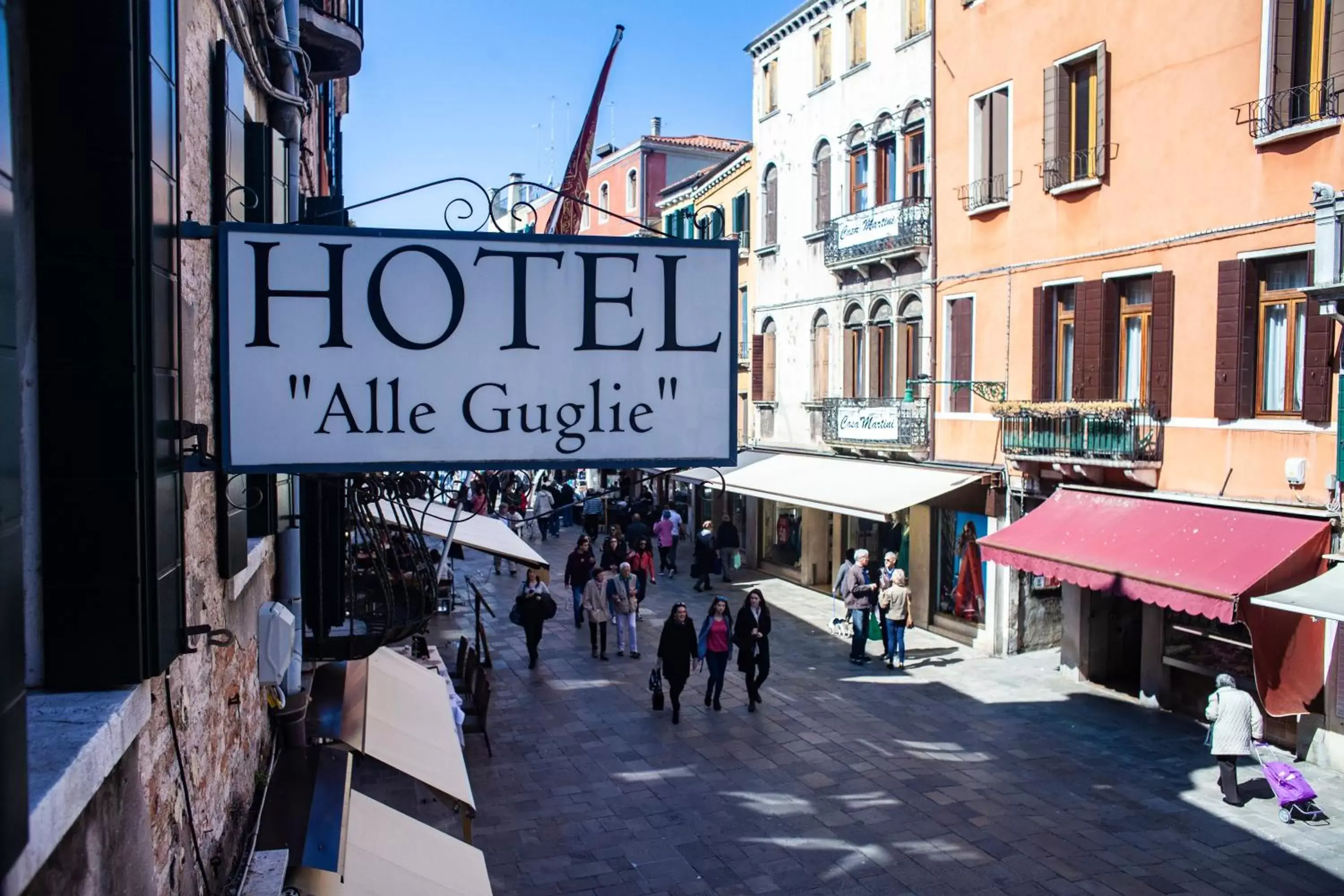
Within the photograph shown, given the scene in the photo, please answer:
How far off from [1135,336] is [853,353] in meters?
7.70

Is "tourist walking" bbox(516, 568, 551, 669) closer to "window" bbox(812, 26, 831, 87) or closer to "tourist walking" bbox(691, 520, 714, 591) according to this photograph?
"tourist walking" bbox(691, 520, 714, 591)

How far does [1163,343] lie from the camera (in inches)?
555

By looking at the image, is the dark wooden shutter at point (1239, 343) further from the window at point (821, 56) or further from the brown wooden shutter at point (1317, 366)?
the window at point (821, 56)

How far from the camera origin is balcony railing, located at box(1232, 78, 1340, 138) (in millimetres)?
11758

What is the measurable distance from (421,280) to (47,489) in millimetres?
1445

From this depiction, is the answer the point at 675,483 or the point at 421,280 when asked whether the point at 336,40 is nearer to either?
the point at 421,280

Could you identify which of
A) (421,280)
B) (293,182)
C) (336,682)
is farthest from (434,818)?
(421,280)

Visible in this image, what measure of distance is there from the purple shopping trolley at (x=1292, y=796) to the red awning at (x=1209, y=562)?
1402mm

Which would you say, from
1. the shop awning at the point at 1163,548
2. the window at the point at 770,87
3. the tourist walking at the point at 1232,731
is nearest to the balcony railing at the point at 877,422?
the shop awning at the point at 1163,548

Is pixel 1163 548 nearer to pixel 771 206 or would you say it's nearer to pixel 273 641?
pixel 273 641

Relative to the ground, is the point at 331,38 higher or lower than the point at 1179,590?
higher

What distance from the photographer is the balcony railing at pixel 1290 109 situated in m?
11.8

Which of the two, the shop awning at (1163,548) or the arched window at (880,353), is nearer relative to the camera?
the shop awning at (1163,548)

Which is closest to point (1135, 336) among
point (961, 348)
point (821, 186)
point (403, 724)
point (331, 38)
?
point (961, 348)
